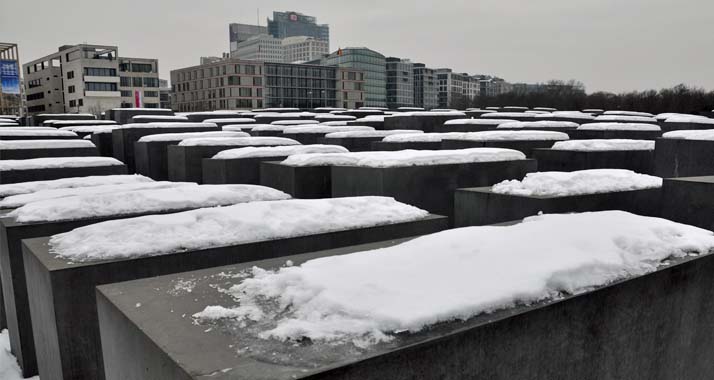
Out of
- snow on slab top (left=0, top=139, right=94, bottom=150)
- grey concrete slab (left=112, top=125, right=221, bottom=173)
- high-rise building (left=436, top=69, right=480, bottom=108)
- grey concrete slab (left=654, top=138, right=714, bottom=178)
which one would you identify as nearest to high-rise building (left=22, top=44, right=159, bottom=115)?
grey concrete slab (left=112, top=125, right=221, bottom=173)

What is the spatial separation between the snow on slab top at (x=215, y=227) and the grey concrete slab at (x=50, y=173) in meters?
5.07

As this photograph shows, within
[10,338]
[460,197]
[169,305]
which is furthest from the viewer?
[460,197]

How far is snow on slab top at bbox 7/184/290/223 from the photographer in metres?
5.80

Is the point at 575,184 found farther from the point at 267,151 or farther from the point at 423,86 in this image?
the point at 423,86

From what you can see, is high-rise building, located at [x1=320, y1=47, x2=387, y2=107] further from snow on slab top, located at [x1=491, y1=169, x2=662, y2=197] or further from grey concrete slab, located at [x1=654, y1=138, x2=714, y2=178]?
snow on slab top, located at [x1=491, y1=169, x2=662, y2=197]

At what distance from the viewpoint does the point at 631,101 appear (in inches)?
1864

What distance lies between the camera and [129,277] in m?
4.40

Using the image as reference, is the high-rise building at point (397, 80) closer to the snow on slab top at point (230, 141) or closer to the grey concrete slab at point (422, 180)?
the snow on slab top at point (230, 141)

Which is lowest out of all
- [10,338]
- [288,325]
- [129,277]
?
[10,338]

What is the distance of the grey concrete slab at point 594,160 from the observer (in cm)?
1166

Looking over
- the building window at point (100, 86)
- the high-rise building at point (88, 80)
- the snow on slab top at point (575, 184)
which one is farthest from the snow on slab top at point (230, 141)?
the building window at point (100, 86)

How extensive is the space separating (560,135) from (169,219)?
12.5m

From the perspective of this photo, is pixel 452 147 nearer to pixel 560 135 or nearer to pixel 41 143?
pixel 560 135

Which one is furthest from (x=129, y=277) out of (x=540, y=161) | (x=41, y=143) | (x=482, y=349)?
(x=540, y=161)
